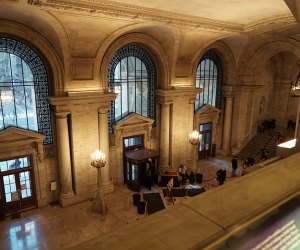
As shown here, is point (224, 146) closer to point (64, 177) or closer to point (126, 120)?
point (126, 120)

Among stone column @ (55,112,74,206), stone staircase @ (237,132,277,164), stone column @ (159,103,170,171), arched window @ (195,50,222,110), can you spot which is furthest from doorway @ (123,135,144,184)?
stone staircase @ (237,132,277,164)

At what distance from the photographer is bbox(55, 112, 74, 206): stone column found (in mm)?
10820

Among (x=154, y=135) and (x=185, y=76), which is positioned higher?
(x=185, y=76)

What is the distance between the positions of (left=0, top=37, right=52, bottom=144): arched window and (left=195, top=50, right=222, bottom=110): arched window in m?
9.23

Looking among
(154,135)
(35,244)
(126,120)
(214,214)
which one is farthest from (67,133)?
(214,214)

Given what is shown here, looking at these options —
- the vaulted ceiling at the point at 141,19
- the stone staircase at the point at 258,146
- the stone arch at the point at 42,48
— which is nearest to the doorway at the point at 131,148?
the stone arch at the point at 42,48

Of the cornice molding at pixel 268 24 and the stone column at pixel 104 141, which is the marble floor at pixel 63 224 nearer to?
the stone column at pixel 104 141

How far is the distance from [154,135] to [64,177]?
17.6 feet

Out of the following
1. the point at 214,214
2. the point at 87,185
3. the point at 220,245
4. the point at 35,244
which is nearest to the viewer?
the point at 220,245

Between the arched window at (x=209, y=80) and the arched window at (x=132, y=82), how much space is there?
3.78 metres

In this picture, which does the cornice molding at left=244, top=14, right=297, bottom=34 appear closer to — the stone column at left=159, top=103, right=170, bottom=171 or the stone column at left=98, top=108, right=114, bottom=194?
the stone column at left=159, top=103, right=170, bottom=171

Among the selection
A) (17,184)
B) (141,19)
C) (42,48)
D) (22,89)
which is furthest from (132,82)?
(17,184)

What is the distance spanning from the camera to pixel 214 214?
6.48ft

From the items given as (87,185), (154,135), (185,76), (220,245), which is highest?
(185,76)
